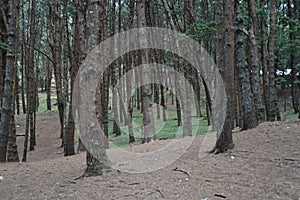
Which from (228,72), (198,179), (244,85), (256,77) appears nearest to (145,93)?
(244,85)

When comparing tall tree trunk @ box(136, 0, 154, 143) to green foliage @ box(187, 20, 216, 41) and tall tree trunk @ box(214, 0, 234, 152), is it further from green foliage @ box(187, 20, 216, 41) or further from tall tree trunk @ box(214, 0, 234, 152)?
tall tree trunk @ box(214, 0, 234, 152)

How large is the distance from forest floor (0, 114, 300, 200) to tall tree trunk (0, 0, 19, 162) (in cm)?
126

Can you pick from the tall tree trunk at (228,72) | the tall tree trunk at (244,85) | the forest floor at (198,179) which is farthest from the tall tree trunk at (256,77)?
the tall tree trunk at (228,72)

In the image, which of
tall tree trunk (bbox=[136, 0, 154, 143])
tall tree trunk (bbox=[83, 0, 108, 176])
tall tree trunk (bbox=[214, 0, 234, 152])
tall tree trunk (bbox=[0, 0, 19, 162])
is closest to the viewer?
tall tree trunk (bbox=[83, 0, 108, 176])

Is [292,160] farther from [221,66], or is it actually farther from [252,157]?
[221,66]

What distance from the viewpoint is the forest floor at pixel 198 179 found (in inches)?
171

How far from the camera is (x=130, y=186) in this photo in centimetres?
492

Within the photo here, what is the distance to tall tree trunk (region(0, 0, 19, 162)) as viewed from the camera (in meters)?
8.15

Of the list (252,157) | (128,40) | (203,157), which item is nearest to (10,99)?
(203,157)

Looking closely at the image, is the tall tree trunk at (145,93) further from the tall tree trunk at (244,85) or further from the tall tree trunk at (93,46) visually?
the tall tree trunk at (93,46)

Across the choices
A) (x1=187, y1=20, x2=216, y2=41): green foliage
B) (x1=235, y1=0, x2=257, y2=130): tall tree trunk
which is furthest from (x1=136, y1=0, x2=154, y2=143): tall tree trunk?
(x1=235, y1=0, x2=257, y2=130): tall tree trunk

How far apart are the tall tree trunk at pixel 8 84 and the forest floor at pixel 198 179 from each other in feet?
4.12

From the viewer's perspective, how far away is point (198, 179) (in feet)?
16.2

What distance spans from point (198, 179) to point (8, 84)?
601cm
